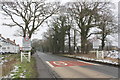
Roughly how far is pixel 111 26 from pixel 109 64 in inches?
568

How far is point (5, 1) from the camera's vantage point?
72.8 ft

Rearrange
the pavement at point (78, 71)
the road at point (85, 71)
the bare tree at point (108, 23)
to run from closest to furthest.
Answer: the pavement at point (78, 71) → the road at point (85, 71) → the bare tree at point (108, 23)

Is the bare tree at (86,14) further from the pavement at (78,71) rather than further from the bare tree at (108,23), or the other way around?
the pavement at (78,71)

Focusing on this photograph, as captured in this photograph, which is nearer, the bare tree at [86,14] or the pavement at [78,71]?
the pavement at [78,71]

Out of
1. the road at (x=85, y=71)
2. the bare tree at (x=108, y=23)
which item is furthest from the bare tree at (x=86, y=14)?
the road at (x=85, y=71)

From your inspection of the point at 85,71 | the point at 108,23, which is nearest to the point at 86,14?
the point at 108,23

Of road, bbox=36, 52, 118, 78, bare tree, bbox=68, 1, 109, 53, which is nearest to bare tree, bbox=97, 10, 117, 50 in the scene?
bare tree, bbox=68, 1, 109, 53

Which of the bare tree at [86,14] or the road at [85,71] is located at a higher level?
the bare tree at [86,14]

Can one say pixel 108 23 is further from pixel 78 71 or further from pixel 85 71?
pixel 78 71

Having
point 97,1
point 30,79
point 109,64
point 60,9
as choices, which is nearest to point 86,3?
point 97,1

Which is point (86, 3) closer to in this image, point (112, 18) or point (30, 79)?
point (112, 18)

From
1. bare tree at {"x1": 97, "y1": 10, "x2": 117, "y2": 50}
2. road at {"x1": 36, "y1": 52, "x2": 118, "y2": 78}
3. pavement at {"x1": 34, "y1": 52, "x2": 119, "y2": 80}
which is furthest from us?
bare tree at {"x1": 97, "y1": 10, "x2": 117, "y2": 50}

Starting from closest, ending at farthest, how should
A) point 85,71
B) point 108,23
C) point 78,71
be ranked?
1. point 85,71
2. point 78,71
3. point 108,23

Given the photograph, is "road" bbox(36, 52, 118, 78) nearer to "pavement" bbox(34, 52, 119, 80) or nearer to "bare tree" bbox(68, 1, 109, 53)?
"pavement" bbox(34, 52, 119, 80)
